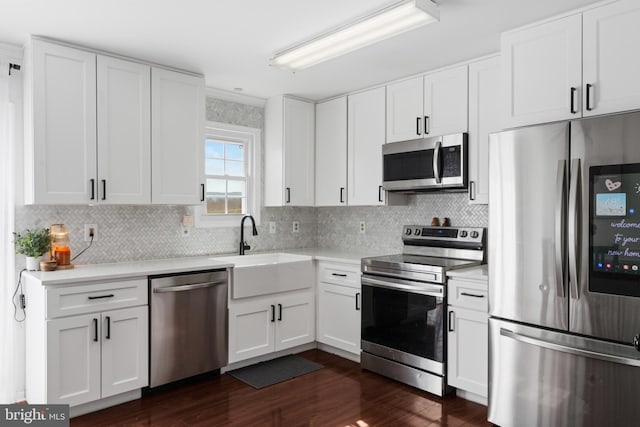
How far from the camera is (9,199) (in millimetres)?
3082

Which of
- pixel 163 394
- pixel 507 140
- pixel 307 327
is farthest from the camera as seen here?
pixel 307 327

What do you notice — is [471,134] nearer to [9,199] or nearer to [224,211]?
[224,211]

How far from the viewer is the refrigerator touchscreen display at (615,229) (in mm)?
2141

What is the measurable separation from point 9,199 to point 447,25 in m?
3.11

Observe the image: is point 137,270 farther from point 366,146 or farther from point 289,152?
point 366,146

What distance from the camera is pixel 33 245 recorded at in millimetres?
2963

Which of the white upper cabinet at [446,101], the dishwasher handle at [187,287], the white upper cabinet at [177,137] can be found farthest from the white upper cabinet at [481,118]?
the white upper cabinet at [177,137]

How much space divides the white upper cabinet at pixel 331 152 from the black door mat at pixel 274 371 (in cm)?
150

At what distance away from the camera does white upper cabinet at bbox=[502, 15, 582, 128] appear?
8.16ft

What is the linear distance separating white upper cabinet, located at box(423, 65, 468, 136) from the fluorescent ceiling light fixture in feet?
3.14

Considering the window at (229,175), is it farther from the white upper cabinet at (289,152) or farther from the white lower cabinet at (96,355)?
the white lower cabinet at (96,355)

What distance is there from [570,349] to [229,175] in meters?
3.21

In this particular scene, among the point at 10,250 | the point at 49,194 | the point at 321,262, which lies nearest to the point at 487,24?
the point at 321,262

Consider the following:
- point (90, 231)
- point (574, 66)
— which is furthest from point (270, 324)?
point (574, 66)
